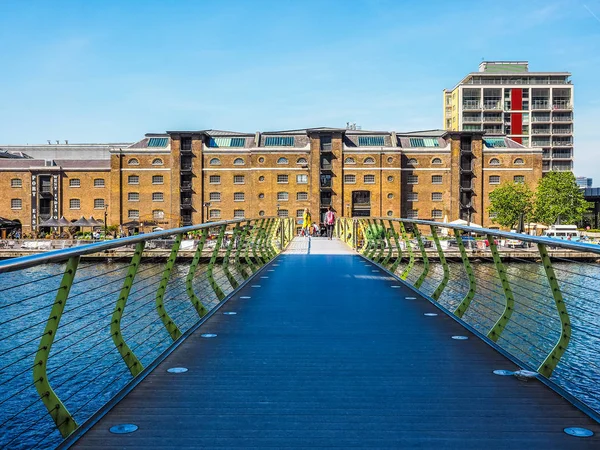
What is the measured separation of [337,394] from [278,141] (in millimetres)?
54032

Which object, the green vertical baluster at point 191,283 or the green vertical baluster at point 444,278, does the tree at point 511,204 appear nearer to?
the green vertical baluster at point 444,278

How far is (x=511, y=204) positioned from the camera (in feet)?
167

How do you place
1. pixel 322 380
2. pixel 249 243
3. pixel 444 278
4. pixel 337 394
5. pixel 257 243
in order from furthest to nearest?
pixel 257 243, pixel 249 243, pixel 444 278, pixel 322 380, pixel 337 394

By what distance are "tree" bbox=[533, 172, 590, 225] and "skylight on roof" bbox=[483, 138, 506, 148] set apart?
5.62 meters

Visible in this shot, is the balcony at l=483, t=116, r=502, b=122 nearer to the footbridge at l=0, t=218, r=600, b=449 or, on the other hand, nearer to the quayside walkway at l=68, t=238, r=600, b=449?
the footbridge at l=0, t=218, r=600, b=449

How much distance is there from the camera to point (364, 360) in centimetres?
423

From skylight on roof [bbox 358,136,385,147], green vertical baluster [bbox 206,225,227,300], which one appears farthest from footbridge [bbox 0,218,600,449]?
skylight on roof [bbox 358,136,385,147]

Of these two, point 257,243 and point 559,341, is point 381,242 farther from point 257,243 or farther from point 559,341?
point 559,341

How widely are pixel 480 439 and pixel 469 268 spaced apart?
3.35 meters

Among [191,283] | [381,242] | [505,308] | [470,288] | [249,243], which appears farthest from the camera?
[381,242]

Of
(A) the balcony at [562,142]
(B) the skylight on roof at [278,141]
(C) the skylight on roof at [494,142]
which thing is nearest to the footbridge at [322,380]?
(B) the skylight on roof at [278,141]

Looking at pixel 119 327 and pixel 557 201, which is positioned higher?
pixel 557 201

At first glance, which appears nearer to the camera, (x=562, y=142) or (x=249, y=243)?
(x=249, y=243)

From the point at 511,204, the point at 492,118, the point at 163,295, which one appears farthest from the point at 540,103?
the point at 163,295
